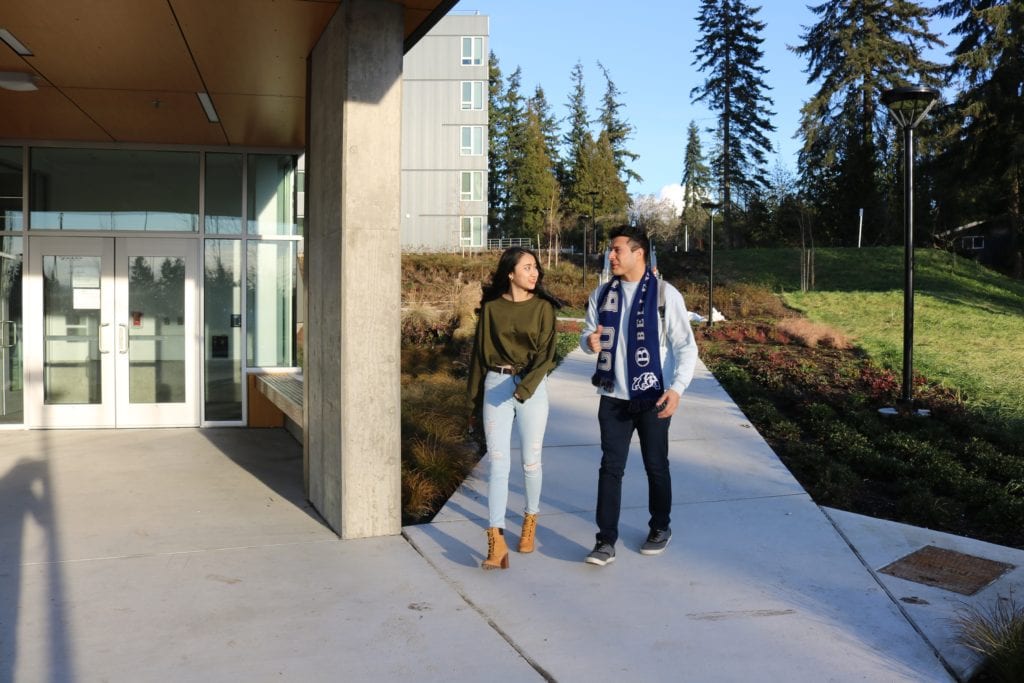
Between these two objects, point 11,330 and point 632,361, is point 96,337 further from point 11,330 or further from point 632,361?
point 632,361

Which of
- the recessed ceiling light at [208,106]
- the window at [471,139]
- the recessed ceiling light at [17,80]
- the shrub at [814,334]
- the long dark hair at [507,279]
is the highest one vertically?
the window at [471,139]

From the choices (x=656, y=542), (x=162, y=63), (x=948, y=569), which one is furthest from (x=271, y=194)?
(x=948, y=569)

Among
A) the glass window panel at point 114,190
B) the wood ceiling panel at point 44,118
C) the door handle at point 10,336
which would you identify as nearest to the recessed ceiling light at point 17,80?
the wood ceiling panel at point 44,118

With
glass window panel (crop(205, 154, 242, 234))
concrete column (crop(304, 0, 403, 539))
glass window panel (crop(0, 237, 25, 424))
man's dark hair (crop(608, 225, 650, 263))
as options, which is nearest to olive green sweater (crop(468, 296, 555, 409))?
man's dark hair (crop(608, 225, 650, 263))

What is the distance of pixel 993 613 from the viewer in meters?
4.07

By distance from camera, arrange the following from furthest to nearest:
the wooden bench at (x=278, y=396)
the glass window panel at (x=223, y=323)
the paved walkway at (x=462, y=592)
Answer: the glass window panel at (x=223, y=323), the wooden bench at (x=278, y=396), the paved walkway at (x=462, y=592)

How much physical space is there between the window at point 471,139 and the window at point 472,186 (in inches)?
37.4

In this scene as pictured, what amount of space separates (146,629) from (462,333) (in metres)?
12.2

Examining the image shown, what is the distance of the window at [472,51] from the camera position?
142 feet

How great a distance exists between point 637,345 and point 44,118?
23.8 ft

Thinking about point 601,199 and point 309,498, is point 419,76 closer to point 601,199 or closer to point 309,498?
point 601,199

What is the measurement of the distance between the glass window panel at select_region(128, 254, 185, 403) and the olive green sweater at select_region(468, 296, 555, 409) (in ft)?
21.6

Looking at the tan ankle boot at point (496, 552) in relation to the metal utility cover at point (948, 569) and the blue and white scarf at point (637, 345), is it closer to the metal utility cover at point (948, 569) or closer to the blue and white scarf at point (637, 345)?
the blue and white scarf at point (637, 345)

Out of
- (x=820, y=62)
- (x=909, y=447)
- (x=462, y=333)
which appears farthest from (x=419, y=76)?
(x=909, y=447)
